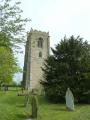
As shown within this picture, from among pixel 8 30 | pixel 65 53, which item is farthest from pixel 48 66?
pixel 8 30

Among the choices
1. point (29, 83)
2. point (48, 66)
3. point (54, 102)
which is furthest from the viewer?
point (29, 83)

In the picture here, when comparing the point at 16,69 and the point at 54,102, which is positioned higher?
the point at 16,69

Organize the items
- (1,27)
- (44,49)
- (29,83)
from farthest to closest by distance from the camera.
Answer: (44,49) < (29,83) < (1,27)

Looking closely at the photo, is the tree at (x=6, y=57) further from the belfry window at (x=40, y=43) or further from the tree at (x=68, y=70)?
the belfry window at (x=40, y=43)

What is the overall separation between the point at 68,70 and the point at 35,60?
163 ft

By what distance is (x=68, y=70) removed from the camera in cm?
3606

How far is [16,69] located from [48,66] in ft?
19.5

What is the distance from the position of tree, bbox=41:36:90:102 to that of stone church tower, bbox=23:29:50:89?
4223cm

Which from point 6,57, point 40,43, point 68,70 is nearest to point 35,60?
point 40,43

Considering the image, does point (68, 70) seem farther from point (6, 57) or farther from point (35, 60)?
point (35, 60)

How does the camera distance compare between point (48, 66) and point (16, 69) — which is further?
point (48, 66)

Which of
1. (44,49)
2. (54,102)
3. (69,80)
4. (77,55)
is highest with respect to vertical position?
(44,49)

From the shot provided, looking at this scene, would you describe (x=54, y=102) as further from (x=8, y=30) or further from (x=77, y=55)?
(x=8, y=30)

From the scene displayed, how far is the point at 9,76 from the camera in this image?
36.5 meters
